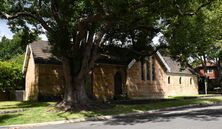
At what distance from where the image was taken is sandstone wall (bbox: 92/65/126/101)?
139 ft

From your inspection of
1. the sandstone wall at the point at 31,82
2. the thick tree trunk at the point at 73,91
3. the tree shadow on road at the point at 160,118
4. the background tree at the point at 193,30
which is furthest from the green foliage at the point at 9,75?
the tree shadow on road at the point at 160,118

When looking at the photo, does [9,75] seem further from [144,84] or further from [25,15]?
[25,15]

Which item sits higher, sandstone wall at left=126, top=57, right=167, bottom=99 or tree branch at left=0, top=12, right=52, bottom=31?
tree branch at left=0, top=12, right=52, bottom=31

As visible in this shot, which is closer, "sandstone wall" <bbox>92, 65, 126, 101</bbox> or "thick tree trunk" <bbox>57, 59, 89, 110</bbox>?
"thick tree trunk" <bbox>57, 59, 89, 110</bbox>

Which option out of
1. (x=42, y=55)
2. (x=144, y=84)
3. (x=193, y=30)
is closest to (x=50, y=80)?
(x=42, y=55)

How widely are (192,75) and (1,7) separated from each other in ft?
159

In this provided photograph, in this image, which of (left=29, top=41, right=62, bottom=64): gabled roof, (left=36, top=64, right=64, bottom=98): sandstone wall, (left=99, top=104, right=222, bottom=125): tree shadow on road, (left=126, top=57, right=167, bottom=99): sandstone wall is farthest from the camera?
(left=126, top=57, right=167, bottom=99): sandstone wall

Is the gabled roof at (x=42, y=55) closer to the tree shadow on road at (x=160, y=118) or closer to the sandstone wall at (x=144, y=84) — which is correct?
the sandstone wall at (x=144, y=84)

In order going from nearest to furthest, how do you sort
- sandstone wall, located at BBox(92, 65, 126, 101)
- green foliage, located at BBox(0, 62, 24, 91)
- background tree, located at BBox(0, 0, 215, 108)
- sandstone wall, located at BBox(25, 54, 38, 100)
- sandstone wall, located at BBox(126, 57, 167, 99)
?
1. background tree, located at BBox(0, 0, 215, 108)
2. sandstone wall, located at BBox(25, 54, 38, 100)
3. sandstone wall, located at BBox(92, 65, 126, 101)
4. green foliage, located at BBox(0, 62, 24, 91)
5. sandstone wall, located at BBox(126, 57, 167, 99)

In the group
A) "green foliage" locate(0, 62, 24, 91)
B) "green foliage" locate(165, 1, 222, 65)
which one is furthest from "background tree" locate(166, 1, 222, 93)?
"green foliage" locate(0, 62, 24, 91)

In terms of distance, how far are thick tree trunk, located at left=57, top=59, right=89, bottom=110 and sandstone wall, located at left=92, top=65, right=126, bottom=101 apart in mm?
Answer: 13370

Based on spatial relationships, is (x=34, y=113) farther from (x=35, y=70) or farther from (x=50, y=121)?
(x=35, y=70)

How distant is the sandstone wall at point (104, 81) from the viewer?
139 ft

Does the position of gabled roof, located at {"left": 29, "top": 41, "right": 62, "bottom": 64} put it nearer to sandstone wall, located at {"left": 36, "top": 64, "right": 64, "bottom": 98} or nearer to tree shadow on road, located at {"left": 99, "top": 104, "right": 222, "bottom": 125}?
sandstone wall, located at {"left": 36, "top": 64, "right": 64, "bottom": 98}
